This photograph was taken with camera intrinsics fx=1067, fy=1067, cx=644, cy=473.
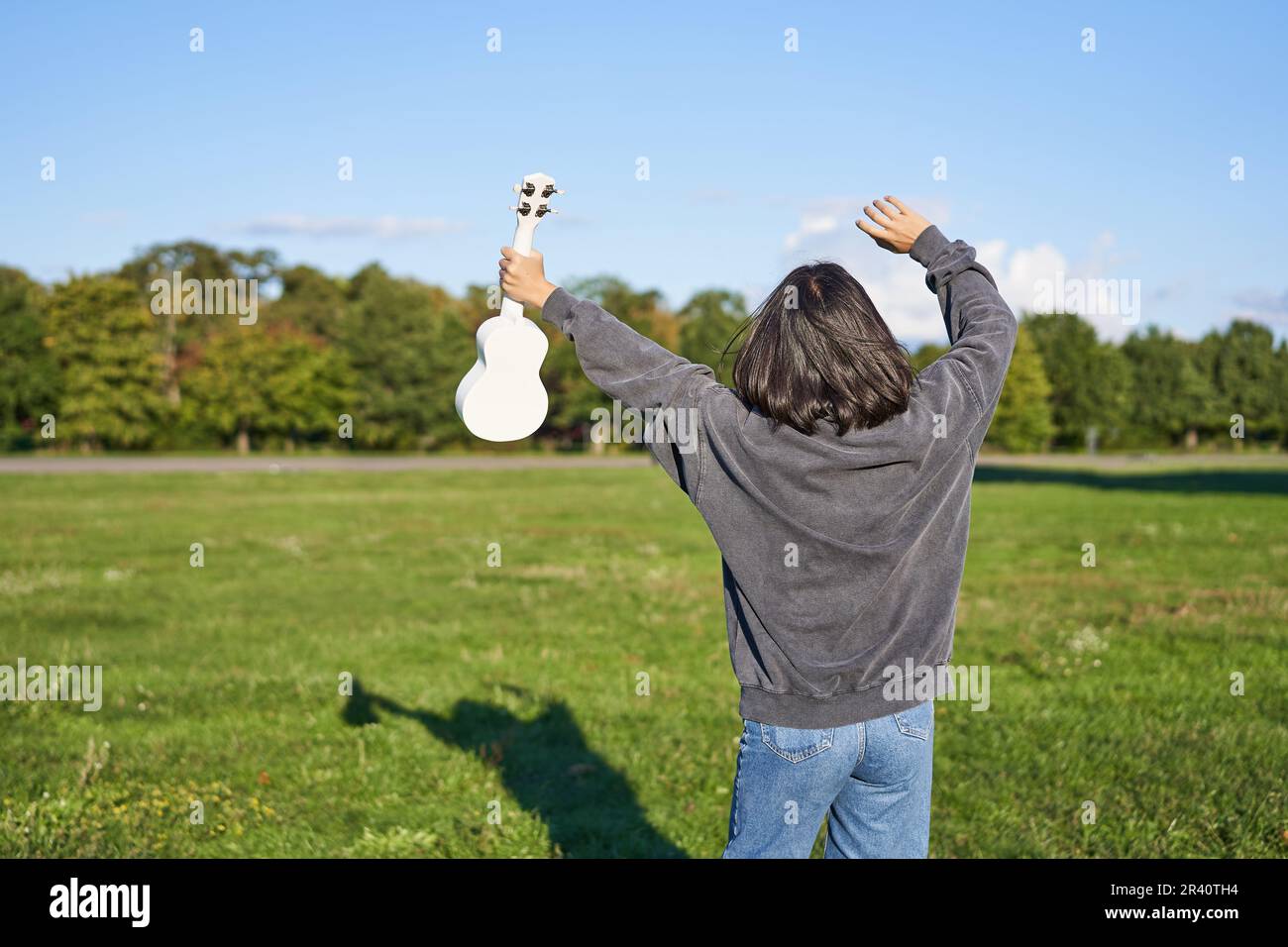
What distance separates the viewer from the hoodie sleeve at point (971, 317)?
2674 millimetres

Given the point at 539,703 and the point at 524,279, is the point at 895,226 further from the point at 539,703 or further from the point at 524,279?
the point at 539,703

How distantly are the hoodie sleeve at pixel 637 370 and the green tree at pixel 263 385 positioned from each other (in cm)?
6000

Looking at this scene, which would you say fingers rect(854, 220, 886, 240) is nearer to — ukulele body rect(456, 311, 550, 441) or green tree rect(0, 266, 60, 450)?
ukulele body rect(456, 311, 550, 441)

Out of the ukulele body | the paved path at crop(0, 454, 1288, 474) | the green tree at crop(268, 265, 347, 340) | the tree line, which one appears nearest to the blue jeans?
the ukulele body

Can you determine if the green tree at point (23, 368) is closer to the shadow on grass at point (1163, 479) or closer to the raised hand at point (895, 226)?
the shadow on grass at point (1163, 479)

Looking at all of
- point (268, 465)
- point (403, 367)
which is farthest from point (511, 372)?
point (403, 367)

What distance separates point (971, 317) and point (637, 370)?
0.96 m

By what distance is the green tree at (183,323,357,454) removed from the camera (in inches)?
2322

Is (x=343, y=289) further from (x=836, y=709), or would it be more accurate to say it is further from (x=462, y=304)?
(x=836, y=709)

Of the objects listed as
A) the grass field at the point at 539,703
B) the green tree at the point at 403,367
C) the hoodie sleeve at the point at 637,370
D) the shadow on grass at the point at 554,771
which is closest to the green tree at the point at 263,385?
the green tree at the point at 403,367

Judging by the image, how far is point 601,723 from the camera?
7469 millimetres

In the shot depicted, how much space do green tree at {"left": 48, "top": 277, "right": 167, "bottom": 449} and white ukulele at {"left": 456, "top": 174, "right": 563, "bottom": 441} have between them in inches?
2276
